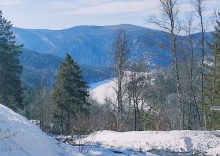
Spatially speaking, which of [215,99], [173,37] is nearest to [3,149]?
[173,37]

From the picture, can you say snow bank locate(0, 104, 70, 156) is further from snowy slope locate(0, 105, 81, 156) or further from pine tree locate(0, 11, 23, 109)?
pine tree locate(0, 11, 23, 109)

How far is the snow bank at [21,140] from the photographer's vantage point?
7316 millimetres

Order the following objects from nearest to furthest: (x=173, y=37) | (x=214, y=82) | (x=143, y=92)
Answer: (x=173, y=37), (x=143, y=92), (x=214, y=82)

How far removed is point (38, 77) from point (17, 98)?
121m

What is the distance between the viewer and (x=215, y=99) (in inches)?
1049

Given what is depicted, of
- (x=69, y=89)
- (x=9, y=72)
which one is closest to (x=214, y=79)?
(x=69, y=89)

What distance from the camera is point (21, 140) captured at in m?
7.69

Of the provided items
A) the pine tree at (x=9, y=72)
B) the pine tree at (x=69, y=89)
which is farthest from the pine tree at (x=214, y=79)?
the pine tree at (x=9, y=72)

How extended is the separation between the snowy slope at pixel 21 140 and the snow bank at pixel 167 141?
3496 mm

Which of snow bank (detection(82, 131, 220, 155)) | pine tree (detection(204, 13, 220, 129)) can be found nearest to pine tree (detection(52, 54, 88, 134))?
pine tree (detection(204, 13, 220, 129))

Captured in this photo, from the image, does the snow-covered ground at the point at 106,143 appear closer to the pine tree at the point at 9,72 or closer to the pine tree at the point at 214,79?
the pine tree at the point at 214,79

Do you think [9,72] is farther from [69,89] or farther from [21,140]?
[21,140]

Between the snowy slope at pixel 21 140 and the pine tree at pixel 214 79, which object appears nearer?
the snowy slope at pixel 21 140

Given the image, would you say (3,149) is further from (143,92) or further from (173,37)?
(143,92)
